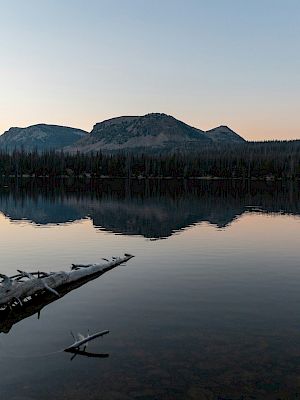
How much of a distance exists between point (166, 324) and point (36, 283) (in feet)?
25.9

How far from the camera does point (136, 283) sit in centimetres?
2805

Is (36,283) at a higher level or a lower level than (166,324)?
higher

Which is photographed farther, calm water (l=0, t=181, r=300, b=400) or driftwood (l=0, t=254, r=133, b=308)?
driftwood (l=0, t=254, r=133, b=308)

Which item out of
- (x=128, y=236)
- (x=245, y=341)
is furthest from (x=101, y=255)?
(x=245, y=341)

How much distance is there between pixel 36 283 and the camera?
77.6 ft

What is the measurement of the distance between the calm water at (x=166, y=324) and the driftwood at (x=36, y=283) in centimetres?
89

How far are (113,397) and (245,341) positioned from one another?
683cm

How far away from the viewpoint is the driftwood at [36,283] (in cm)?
2140

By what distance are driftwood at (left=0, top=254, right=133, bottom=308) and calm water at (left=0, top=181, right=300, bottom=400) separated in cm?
89

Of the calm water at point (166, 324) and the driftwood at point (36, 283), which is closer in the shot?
the calm water at point (166, 324)

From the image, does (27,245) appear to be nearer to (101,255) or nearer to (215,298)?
(101,255)

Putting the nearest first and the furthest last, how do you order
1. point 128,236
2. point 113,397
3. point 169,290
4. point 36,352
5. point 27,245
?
point 113,397 → point 36,352 → point 169,290 → point 27,245 → point 128,236

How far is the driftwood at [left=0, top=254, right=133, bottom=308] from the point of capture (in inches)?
843

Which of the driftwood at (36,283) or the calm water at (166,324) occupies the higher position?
the driftwood at (36,283)
